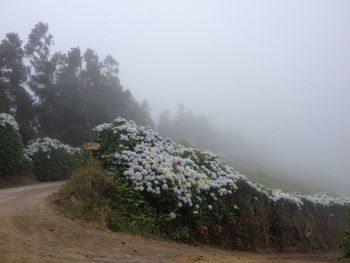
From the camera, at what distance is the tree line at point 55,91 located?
35.3 m

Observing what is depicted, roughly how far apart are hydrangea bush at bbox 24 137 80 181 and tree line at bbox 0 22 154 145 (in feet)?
11.4

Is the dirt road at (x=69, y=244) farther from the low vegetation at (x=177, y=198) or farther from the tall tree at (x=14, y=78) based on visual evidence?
the tall tree at (x=14, y=78)

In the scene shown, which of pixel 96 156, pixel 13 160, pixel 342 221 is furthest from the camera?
pixel 13 160

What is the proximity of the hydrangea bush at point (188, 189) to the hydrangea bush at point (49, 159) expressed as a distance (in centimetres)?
1277

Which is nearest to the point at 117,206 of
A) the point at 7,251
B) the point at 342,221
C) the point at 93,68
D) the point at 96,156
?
the point at 96,156

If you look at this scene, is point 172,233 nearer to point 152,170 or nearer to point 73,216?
point 152,170

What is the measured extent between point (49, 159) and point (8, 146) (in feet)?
17.2

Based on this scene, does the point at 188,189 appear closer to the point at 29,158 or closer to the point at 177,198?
the point at 177,198

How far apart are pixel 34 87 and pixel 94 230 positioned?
31505mm

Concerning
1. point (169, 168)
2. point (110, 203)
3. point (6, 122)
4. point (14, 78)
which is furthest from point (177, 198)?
point (14, 78)

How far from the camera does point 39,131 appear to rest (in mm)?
38812

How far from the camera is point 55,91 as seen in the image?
4078 cm

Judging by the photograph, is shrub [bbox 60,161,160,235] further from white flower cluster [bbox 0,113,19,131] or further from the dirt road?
white flower cluster [bbox 0,113,19,131]

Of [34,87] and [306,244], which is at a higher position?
[34,87]
